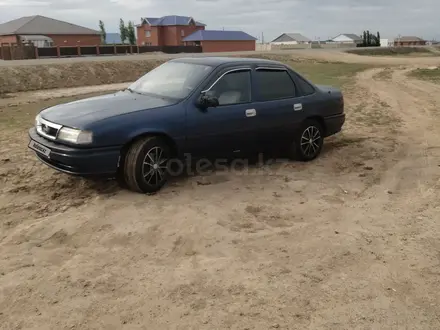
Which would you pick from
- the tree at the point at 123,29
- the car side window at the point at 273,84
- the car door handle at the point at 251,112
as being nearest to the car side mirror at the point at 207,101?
the car door handle at the point at 251,112

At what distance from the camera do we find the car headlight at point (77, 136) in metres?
5.09

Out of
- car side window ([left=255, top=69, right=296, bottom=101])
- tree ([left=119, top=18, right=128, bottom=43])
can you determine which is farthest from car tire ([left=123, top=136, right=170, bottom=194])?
tree ([left=119, top=18, right=128, bottom=43])

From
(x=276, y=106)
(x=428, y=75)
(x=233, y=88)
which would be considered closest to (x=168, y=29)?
(x=428, y=75)

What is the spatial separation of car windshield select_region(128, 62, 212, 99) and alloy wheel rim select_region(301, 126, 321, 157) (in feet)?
6.45

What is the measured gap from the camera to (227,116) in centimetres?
616

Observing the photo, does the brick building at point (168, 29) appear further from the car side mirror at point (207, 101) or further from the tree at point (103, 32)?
the car side mirror at point (207, 101)

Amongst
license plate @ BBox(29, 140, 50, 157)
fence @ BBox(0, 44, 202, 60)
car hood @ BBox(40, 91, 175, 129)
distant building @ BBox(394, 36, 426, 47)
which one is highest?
distant building @ BBox(394, 36, 426, 47)

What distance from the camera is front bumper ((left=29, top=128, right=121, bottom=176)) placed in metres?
5.09

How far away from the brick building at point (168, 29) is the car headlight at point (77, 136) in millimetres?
70915

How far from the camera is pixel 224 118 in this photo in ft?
20.1

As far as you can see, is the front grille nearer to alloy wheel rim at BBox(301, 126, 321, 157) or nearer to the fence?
alloy wheel rim at BBox(301, 126, 321, 157)

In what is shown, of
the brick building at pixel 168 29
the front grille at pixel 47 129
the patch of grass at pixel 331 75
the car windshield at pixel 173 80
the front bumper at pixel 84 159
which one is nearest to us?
the front bumper at pixel 84 159

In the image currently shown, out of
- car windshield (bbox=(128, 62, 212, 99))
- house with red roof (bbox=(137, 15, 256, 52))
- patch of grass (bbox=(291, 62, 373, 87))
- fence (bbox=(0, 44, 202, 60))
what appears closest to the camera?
car windshield (bbox=(128, 62, 212, 99))

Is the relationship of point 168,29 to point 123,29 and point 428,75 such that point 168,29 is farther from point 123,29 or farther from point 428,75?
point 428,75
